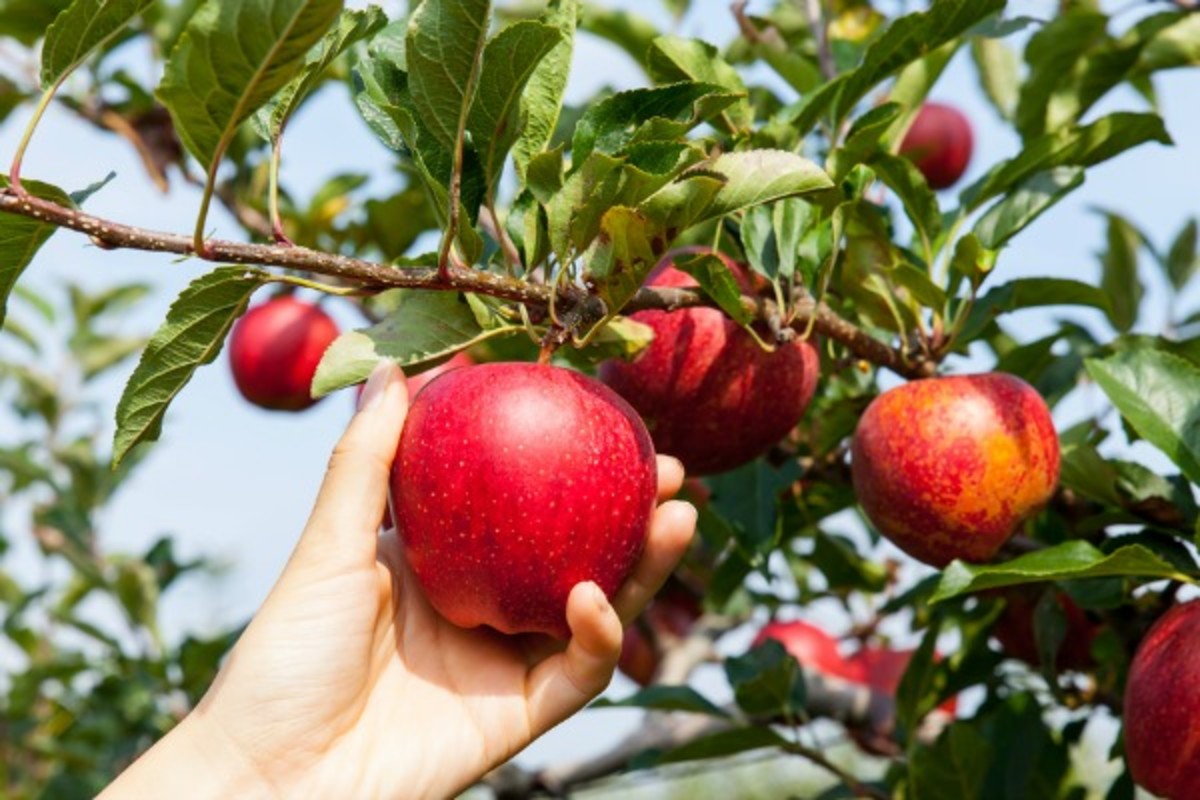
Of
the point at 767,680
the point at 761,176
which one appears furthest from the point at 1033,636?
the point at 761,176

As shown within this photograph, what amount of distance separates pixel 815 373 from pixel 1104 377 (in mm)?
320

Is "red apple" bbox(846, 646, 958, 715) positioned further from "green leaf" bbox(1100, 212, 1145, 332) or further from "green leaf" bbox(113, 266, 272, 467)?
"green leaf" bbox(113, 266, 272, 467)

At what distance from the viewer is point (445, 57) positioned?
1183 mm

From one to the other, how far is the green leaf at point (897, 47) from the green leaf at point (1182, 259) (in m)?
1.21

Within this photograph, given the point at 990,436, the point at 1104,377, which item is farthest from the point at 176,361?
the point at 1104,377

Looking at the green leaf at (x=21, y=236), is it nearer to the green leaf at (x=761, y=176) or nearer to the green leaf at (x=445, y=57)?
the green leaf at (x=445, y=57)

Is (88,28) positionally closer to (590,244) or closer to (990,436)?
(590,244)

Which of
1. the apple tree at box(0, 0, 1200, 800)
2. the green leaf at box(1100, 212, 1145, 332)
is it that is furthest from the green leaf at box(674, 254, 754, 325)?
the green leaf at box(1100, 212, 1145, 332)

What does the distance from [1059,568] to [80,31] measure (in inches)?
38.9

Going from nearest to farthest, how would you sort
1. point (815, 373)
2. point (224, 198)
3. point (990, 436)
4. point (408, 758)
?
point (408, 758), point (990, 436), point (815, 373), point (224, 198)

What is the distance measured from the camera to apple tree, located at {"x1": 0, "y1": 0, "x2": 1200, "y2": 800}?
1.22m

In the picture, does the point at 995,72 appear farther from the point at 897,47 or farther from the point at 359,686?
the point at 359,686

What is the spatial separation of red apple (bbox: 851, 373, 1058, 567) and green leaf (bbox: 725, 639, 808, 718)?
0.62 meters

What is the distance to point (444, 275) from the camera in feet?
4.06
